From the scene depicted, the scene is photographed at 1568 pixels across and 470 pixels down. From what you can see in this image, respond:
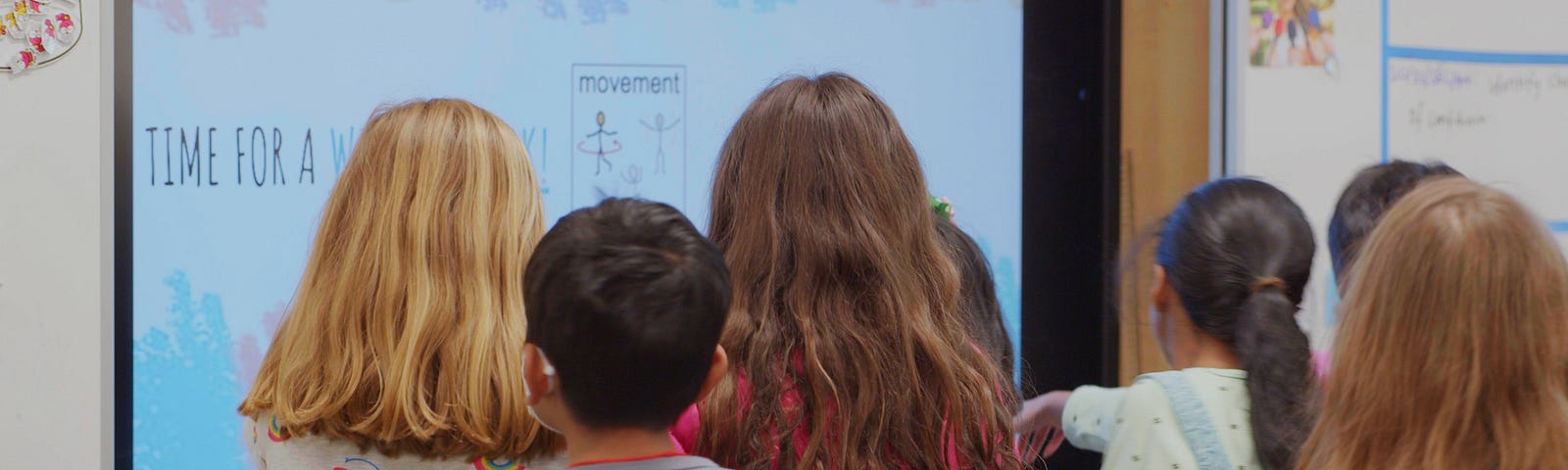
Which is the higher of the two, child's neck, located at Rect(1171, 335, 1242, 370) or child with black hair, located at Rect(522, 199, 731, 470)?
child with black hair, located at Rect(522, 199, 731, 470)

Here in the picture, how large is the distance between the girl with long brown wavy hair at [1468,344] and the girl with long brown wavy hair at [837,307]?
1.29 ft

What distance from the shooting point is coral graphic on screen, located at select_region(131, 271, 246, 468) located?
2115mm

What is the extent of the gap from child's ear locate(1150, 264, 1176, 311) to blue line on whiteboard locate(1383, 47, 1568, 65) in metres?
1.29

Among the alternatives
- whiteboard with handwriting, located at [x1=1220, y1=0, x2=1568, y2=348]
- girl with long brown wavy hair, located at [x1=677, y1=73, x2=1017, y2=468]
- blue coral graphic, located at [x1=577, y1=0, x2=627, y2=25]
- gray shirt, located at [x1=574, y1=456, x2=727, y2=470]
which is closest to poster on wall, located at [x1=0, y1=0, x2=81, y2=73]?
blue coral graphic, located at [x1=577, y1=0, x2=627, y2=25]

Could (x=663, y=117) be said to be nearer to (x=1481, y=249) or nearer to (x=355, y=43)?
(x=355, y=43)

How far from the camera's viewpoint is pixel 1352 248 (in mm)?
1547

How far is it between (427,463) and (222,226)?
42.2 inches

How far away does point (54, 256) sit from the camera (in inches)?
79.0

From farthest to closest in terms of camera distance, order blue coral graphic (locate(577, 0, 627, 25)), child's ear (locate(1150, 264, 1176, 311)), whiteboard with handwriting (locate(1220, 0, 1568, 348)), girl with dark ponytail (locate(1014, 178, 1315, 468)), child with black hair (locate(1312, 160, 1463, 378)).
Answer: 1. whiteboard with handwriting (locate(1220, 0, 1568, 348))
2. blue coral graphic (locate(577, 0, 627, 25))
3. child with black hair (locate(1312, 160, 1463, 378))
4. child's ear (locate(1150, 264, 1176, 311))
5. girl with dark ponytail (locate(1014, 178, 1315, 468))

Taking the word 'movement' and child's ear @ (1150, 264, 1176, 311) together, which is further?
the word 'movement'

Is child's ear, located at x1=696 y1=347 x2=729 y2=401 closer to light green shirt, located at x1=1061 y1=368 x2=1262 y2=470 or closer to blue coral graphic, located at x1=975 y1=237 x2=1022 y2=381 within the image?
light green shirt, located at x1=1061 y1=368 x2=1262 y2=470

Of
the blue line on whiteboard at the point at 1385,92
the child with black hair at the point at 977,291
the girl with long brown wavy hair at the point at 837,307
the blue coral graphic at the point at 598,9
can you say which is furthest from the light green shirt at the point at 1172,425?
the blue line on whiteboard at the point at 1385,92

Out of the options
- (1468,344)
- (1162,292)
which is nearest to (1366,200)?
(1162,292)

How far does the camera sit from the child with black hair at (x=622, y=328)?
0.96 meters
